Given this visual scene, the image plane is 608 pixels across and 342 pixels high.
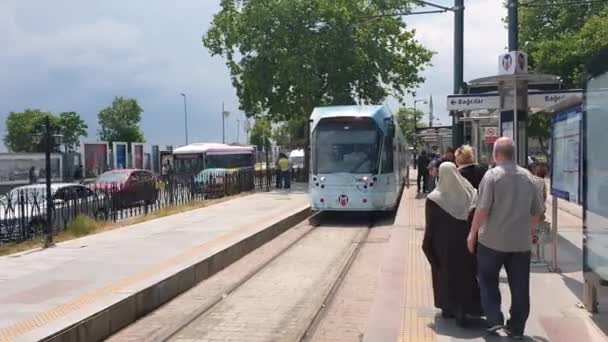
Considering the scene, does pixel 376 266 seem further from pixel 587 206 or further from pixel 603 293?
pixel 587 206

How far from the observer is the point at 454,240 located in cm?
614

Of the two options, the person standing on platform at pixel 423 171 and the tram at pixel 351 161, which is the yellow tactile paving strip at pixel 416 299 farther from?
the person standing on platform at pixel 423 171

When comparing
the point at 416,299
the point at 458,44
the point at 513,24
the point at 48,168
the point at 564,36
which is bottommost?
the point at 416,299

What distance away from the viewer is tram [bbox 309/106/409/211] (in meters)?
17.9

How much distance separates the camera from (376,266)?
11.7m

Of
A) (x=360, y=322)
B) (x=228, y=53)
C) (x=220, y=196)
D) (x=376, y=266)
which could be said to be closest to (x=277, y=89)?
(x=228, y=53)

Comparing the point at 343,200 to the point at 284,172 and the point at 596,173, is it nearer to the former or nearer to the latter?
the point at 596,173

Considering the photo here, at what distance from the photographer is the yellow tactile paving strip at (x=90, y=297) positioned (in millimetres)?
6410

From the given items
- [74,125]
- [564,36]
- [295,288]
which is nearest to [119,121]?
[74,125]

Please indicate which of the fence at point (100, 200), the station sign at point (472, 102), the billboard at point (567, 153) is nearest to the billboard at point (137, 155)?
the fence at point (100, 200)

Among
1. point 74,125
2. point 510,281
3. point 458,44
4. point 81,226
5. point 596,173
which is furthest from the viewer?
point 74,125

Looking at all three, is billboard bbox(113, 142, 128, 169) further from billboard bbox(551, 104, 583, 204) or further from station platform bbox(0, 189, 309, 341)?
billboard bbox(551, 104, 583, 204)

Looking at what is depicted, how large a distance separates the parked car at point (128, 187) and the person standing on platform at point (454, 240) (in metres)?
13.8

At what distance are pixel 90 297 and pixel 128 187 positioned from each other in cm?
1429
